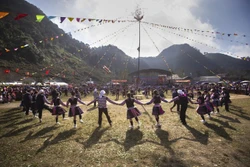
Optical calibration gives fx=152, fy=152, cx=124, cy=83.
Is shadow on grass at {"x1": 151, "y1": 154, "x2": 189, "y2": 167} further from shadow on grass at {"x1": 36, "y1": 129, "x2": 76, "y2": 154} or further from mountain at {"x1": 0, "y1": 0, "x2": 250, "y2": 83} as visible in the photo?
mountain at {"x1": 0, "y1": 0, "x2": 250, "y2": 83}

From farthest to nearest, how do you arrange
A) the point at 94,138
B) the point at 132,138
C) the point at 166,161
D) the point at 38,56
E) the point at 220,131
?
1. the point at 38,56
2. the point at 220,131
3. the point at 94,138
4. the point at 132,138
5. the point at 166,161

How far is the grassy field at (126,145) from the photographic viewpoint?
5.89 m

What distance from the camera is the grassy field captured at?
5895 millimetres

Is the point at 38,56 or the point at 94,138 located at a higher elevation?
the point at 38,56

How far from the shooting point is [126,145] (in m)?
7.43

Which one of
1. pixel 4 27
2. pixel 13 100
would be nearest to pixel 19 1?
pixel 4 27

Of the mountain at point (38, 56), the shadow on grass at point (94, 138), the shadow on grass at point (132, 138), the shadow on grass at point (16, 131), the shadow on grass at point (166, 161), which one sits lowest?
the shadow on grass at point (16, 131)

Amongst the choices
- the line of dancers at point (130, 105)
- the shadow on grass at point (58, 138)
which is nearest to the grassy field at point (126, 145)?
the shadow on grass at point (58, 138)

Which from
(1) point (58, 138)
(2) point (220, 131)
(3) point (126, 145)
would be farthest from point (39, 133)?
(2) point (220, 131)

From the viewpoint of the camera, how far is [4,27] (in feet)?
274

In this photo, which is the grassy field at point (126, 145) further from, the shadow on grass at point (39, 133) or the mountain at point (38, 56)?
the mountain at point (38, 56)

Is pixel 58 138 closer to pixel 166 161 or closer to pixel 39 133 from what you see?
pixel 39 133

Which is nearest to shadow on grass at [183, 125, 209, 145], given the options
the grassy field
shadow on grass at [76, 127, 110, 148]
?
the grassy field

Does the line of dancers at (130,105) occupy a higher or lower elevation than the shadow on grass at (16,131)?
higher
